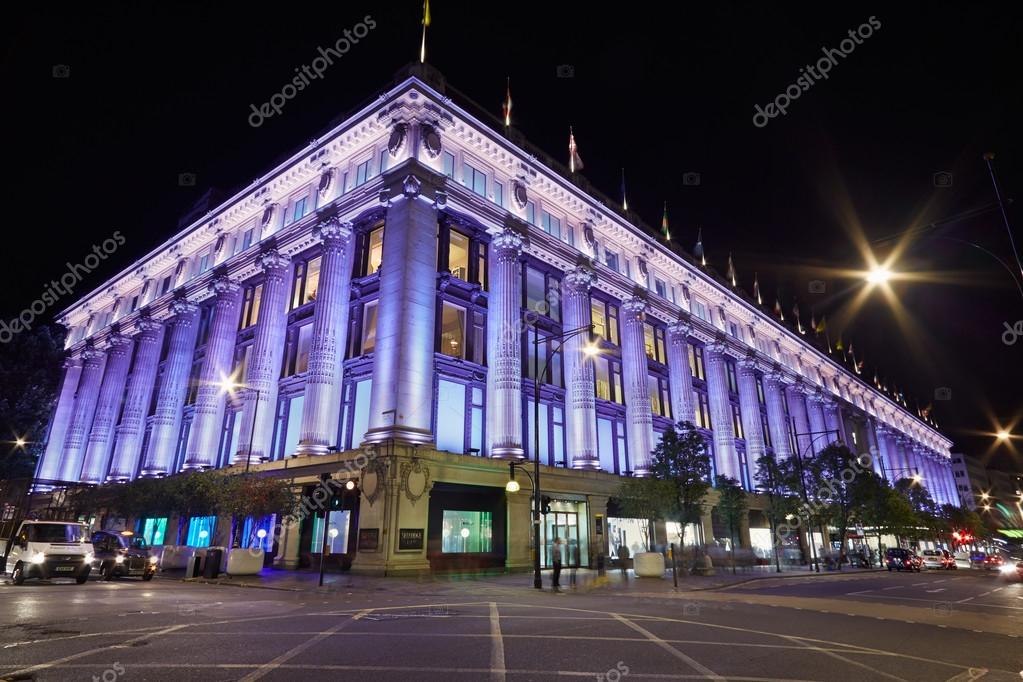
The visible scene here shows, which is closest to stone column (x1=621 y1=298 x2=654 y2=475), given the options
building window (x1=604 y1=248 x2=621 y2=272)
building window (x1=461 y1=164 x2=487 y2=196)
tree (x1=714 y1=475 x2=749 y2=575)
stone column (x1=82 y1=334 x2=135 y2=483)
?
building window (x1=604 y1=248 x2=621 y2=272)

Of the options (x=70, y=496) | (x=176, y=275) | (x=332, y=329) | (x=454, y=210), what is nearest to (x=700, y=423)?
(x=454, y=210)

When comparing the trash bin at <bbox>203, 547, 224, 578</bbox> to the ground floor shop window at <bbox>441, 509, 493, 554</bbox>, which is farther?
the ground floor shop window at <bbox>441, 509, 493, 554</bbox>

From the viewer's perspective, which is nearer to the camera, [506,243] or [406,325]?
[406,325]

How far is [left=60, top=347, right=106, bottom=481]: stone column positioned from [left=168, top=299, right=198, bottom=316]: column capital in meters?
17.5

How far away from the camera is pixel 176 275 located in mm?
50719

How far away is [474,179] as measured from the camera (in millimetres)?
36594

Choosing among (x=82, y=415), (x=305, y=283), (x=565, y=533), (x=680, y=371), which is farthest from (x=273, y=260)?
(x=680, y=371)

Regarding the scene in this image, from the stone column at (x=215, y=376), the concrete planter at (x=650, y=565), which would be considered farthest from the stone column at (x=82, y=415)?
the concrete planter at (x=650, y=565)

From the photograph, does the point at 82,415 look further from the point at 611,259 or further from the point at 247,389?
the point at 611,259

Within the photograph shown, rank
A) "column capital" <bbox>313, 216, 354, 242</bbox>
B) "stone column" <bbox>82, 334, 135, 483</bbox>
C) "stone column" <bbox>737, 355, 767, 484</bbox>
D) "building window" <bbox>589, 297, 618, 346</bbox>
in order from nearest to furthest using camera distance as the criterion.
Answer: "column capital" <bbox>313, 216, 354, 242</bbox>
"building window" <bbox>589, 297, 618, 346</bbox>
"stone column" <bbox>82, 334, 135, 483</bbox>
"stone column" <bbox>737, 355, 767, 484</bbox>

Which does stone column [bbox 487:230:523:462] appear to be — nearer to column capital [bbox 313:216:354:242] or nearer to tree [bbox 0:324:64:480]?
column capital [bbox 313:216:354:242]

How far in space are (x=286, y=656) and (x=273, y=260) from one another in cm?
3450

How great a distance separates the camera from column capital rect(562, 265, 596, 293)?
40.8m

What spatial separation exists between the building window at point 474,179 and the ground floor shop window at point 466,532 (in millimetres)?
19589
